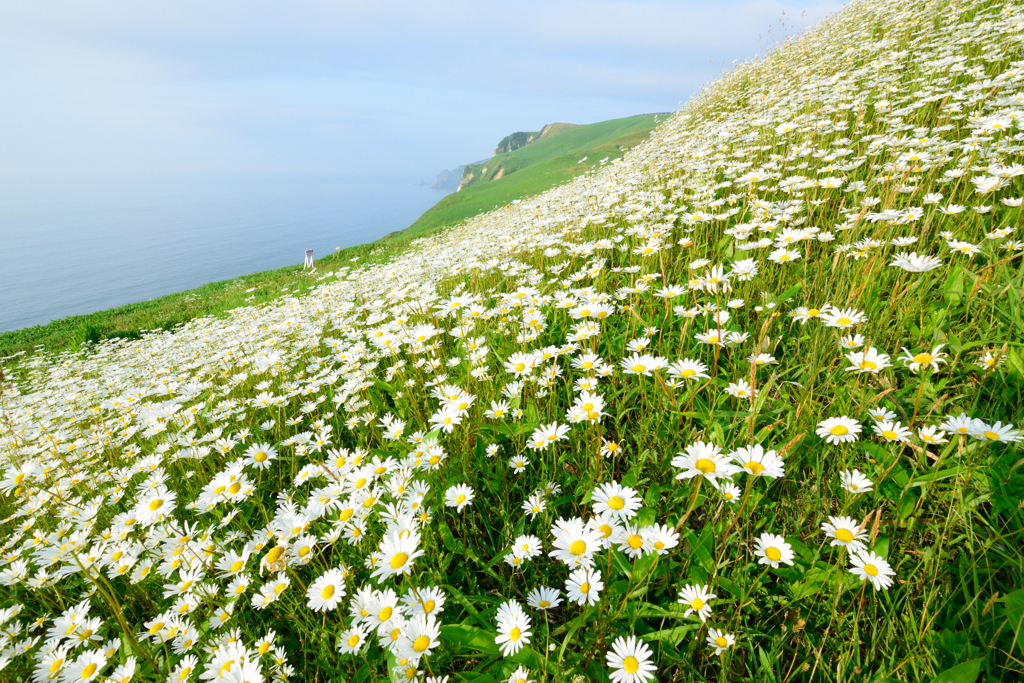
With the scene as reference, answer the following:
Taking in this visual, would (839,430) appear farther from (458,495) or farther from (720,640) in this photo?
(458,495)

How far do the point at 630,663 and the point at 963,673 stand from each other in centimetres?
73

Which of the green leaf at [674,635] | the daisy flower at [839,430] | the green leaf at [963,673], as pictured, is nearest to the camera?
the green leaf at [963,673]

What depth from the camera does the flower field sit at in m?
1.13

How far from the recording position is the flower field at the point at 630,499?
3.72 feet

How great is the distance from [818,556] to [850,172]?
12.5 ft

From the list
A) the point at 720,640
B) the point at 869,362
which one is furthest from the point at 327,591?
the point at 869,362

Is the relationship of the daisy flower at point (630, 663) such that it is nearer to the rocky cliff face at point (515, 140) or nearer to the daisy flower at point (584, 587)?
the daisy flower at point (584, 587)

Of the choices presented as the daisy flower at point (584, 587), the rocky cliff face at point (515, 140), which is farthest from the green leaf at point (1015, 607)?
the rocky cliff face at point (515, 140)

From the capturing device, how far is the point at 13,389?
6621 millimetres

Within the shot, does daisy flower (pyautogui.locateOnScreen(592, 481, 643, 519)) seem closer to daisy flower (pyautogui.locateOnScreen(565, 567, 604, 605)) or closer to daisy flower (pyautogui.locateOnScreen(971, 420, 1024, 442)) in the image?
daisy flower (pyautogui.locateOnScreen(565, 567, 604, 605))

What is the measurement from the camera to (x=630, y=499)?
125 centimetres

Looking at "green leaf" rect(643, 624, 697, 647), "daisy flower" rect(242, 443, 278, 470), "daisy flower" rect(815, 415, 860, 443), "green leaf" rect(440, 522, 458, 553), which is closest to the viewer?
"green leaf" rect(643, 624, 697, 647)

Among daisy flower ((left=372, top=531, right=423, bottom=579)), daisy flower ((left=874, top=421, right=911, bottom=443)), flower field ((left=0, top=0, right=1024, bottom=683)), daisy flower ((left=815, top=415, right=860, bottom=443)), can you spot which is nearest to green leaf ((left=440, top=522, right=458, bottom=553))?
flower field ((left=0, top=0, right=1024, bottom=683))

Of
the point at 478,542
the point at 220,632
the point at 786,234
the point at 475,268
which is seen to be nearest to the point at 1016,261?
the point at 786,234
